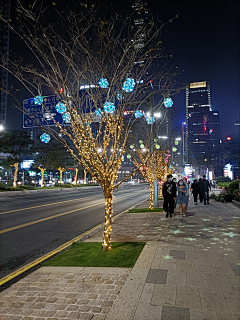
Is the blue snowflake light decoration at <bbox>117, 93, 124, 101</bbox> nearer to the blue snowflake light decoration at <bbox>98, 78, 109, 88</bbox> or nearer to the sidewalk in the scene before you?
the blue snowflake light decoration at <bbox>98, 78, 109, 88</bbox>

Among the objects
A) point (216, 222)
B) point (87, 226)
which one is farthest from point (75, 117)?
point (216, 222)

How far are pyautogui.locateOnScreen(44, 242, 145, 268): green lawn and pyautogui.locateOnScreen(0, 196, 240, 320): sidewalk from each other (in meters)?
0.22

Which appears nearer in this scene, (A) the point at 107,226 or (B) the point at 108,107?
(A) the point at 107,226

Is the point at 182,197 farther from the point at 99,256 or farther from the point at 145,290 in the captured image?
the point at 145,290

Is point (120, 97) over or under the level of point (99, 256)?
over

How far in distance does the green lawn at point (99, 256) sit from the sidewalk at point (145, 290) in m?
0.22

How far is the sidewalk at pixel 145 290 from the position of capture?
3125mm

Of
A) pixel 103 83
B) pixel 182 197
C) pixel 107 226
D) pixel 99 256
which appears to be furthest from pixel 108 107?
pixel 182 197

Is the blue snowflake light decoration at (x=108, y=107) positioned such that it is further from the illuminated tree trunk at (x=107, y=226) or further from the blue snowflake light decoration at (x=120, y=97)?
the illuminated tree trunk at (x=107, y=226)

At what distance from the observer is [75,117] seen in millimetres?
5988

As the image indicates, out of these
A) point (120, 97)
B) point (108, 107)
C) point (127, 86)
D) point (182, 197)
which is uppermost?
point (127, 86)

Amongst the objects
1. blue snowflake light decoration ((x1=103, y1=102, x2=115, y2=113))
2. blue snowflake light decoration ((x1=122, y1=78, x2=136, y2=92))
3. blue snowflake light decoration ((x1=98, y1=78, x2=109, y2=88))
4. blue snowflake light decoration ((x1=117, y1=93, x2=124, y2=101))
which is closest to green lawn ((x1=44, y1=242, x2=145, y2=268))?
blue snowflake light decoration ((x1=103, y1=102, x2=115, y2=113))

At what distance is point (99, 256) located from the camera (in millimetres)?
5508

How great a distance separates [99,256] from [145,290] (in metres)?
2.00
